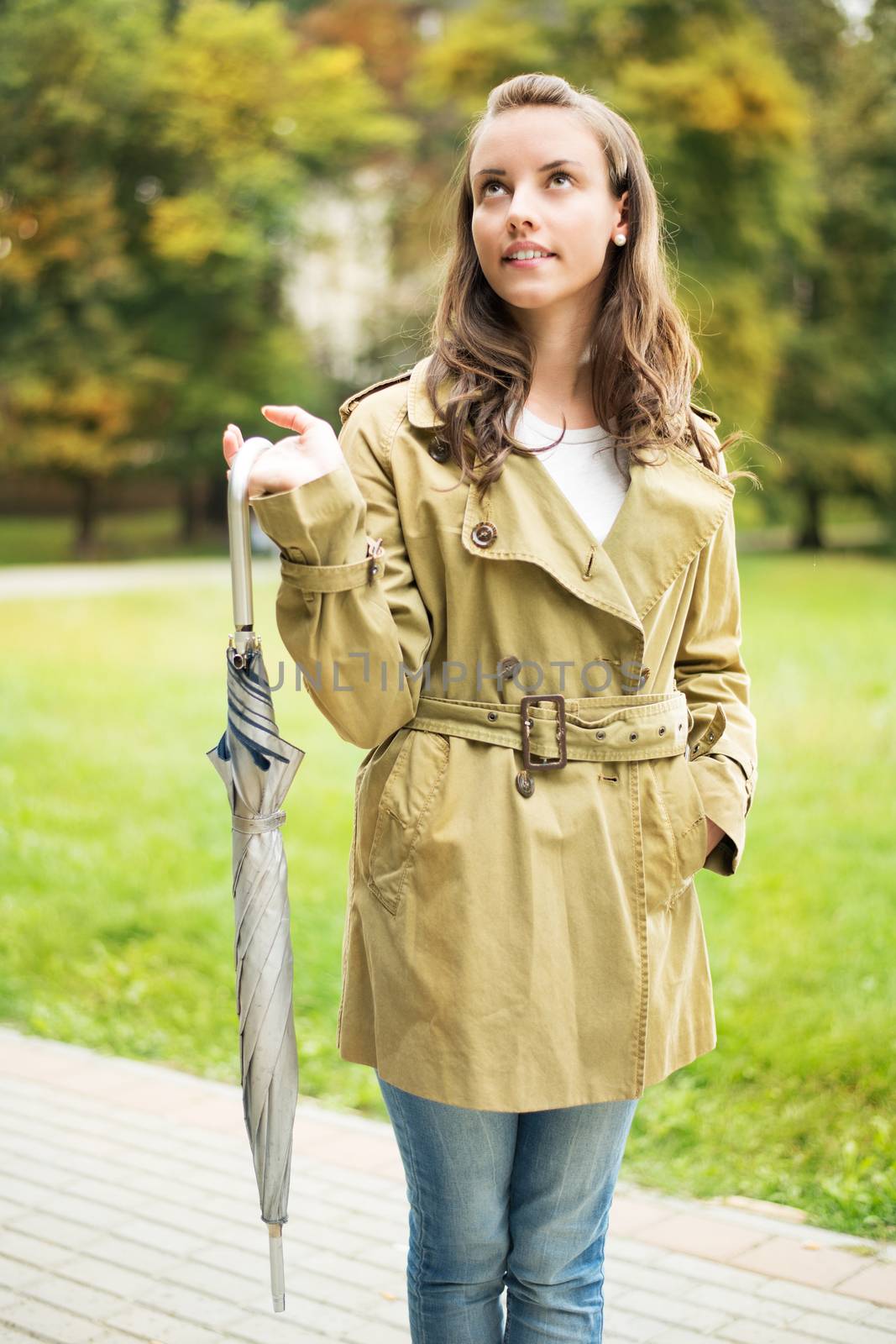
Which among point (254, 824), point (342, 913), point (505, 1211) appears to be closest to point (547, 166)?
point (254, 824)

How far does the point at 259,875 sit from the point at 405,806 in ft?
0.67

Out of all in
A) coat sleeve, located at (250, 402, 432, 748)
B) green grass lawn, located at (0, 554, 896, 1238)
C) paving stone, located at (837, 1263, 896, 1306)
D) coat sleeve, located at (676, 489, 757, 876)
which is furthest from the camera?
green grass lawn, located at (0, 554, 896, 1238)

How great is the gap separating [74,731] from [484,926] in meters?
7.45

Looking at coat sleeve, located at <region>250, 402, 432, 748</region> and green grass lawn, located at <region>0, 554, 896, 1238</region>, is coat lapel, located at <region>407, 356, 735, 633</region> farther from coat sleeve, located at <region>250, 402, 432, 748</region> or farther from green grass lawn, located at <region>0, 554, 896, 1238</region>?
green grass lawn, located at <region>0, 554, 896, 1238</region>

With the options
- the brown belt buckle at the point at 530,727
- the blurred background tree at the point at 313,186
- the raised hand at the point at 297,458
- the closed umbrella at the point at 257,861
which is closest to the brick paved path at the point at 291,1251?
the closed umbrella at the point at 257,861

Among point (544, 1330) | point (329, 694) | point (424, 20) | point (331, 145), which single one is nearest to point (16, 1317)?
point (544, 1330)

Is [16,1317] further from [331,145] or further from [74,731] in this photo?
[331,145]

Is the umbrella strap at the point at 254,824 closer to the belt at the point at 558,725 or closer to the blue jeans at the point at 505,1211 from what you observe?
the belt at the point at 558,725

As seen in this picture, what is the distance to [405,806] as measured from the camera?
1935mm

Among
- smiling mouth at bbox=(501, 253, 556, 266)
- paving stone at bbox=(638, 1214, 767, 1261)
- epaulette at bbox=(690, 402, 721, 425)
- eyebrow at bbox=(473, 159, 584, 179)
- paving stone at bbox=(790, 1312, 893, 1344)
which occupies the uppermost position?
eyebrow at bbox=(473, 159, 584, 179)

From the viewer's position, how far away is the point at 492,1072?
190 cm

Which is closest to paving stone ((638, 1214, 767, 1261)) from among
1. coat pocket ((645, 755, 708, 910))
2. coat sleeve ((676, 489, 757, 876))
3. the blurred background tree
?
coat sleeve ((676, 489, 757, 876))

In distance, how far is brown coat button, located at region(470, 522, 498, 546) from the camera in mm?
1901

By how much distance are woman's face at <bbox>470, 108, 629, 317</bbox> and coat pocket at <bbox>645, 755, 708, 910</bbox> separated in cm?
64
